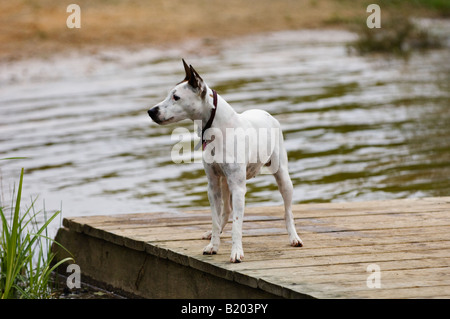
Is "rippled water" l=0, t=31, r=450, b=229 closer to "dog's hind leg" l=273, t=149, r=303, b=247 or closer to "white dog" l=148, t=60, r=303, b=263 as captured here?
"dog's hind leg" l=273, t=149, r=303, b=247

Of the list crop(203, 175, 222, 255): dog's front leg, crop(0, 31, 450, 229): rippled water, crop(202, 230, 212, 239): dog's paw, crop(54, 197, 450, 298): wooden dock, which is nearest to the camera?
crop(54, 197, 450, 298): wooden dock

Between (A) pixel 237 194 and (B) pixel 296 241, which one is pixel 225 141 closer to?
(A) pixel 237 194

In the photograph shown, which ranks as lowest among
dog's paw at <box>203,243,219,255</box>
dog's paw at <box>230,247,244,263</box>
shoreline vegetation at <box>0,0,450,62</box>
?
dog's paw at <box>230,247,244,263</box>

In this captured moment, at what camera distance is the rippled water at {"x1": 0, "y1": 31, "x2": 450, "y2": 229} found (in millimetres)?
10328

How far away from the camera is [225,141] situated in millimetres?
5512

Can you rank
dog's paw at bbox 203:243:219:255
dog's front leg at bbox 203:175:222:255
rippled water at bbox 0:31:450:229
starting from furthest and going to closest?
rippled water at bbox 0:31:450:229 < dog's paw at bbox 203:243:219:255 < dog's front leg at bbox 203:175:222:255

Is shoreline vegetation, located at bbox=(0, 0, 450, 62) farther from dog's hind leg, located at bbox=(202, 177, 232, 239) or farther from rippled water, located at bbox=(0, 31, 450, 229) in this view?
dog's hind leg, located at bbox=(202, 177, 232, 239)

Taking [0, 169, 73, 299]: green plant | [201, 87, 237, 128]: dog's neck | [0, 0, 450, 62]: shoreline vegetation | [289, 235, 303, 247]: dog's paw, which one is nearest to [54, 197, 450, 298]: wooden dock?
[289, 235, 303, 247]: dog's paw

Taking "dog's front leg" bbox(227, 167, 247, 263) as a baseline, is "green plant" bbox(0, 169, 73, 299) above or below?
below

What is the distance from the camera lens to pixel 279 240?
6.18m

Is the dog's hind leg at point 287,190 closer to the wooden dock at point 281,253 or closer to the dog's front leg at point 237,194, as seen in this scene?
the wooden dock at point 281,253

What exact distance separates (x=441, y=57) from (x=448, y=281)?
61.5ft

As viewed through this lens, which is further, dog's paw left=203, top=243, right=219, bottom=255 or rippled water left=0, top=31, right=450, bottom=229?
rippled water left=0, top=31, right=450, bottom=229
